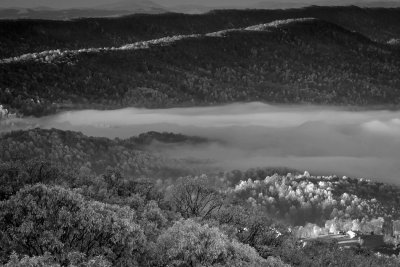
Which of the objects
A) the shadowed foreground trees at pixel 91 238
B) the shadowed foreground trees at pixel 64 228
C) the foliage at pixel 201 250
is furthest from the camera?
the foliage at pixel 201 250

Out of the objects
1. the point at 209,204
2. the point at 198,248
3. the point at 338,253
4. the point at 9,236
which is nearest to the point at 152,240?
the point at 198,248

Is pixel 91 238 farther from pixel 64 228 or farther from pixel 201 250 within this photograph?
pixel 201 250

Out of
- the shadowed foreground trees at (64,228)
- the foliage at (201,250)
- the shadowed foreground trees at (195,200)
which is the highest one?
the shadowed foreground trees at (64,228)

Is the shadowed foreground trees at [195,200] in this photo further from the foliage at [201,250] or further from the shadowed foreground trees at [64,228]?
the shadowed foreground trees at [64,228]

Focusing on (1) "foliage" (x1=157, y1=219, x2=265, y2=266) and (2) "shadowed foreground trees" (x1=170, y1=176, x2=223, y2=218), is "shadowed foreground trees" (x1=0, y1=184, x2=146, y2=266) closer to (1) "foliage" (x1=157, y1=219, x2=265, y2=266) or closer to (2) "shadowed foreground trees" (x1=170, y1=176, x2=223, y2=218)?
(1) "foliage" (x1=157, y1=219, x2=265, y2=266)

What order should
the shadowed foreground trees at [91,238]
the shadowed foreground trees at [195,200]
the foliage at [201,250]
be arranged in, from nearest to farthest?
the shadowed foreground trees at [91,238], the foliage at [201,250], the shadowed foreground trees at [195,200]

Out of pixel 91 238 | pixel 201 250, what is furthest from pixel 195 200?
pixel 91 238

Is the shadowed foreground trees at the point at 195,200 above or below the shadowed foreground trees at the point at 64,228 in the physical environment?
below

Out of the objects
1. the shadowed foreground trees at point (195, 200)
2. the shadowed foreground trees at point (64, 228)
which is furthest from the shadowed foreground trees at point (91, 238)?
the shadowed foreground trees at point (195, 200)

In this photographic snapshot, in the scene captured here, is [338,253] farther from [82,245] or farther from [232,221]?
[82,245]

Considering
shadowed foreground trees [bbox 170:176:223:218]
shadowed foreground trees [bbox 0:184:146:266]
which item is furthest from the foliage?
shadowed foreground trees [bbox 170:176:223:218]

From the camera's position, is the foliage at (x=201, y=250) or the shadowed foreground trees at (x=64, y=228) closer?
the shadowed foreground trees at (x=64, y=228)
